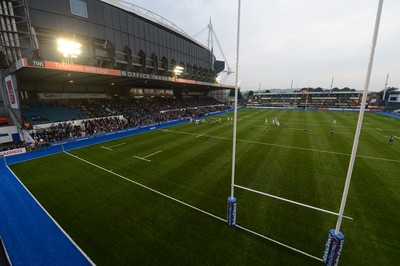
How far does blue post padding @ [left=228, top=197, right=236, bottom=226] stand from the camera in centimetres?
768

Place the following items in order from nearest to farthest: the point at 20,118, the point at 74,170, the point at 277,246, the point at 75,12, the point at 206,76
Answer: the point at 277,246, the point at 74,170, the point at 20,118, the point at 75,12, the point at 206,76

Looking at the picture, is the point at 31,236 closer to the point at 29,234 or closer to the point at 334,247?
the point at 29,234

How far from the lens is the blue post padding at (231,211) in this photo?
302 inches

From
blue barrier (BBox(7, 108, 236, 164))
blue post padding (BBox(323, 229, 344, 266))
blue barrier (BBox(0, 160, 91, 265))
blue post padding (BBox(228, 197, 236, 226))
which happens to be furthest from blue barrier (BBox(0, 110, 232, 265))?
blue post padding (BBox(323, 229, 344, 266))

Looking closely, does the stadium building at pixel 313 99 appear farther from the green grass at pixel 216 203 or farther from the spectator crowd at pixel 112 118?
the green grass at pixel 216 203

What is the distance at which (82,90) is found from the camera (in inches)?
1409

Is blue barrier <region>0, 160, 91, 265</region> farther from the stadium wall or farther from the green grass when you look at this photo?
the stadium wall

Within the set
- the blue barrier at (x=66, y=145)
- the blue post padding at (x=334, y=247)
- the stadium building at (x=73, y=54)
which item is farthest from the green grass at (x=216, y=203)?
the stadium building at (x=73, y=54)

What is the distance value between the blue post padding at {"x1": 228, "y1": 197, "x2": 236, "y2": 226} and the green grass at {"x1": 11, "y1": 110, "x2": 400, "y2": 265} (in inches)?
13.6

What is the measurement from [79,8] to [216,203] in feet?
141

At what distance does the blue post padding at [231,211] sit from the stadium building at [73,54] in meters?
25.0

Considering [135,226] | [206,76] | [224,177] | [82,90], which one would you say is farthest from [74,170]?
[206,76]

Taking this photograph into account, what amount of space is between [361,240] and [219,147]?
13973 mm

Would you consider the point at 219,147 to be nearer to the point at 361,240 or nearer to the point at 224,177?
the point at 224,177
